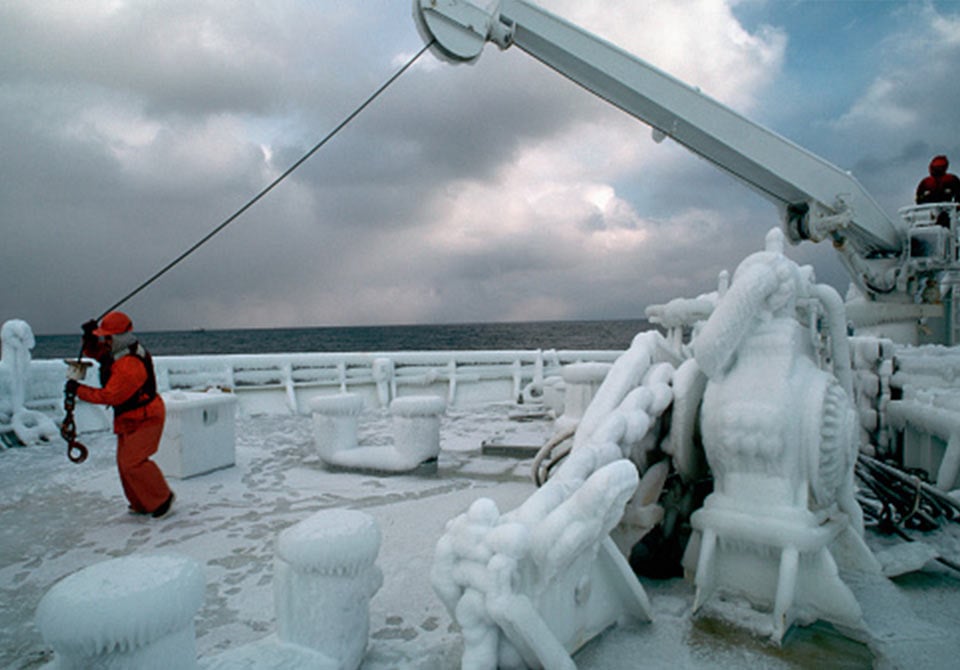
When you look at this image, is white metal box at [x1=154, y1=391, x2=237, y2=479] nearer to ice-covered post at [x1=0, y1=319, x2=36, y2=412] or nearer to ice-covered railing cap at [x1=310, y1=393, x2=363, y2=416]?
ice-covered railing cap at [x1=310, y1=393, x2=363, y2=416]

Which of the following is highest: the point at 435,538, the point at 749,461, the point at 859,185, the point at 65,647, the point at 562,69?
the point at 562,69

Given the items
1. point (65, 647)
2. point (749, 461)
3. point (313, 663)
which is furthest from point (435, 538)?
point (65, 647)

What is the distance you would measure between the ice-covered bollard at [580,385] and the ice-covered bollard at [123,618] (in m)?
4.13

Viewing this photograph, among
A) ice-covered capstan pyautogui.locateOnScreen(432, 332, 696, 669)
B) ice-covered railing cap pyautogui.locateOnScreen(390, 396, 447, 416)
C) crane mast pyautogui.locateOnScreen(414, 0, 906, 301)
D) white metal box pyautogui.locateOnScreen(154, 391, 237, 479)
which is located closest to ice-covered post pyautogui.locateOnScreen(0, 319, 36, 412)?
white metal box pyautogui.locateOnScreen(154, 391, 237, 479)

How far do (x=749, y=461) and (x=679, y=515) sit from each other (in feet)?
2.21

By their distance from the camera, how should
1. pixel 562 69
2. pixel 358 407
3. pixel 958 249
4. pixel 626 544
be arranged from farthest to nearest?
1. pixel 958 249
2. pixel 562 69
3. pixel 358 407
4. pixel 626 544

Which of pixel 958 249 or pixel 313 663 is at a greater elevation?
pixel 958 249

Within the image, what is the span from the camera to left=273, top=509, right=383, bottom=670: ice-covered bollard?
6.89 feet

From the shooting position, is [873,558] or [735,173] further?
[735,173]

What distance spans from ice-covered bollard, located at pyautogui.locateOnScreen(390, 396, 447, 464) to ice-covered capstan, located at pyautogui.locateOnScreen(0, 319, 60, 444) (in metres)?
4.53

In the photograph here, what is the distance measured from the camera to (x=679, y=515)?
323 cm

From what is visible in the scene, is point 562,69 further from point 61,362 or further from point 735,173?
point 61,362

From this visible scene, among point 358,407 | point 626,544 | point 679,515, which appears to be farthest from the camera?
point 358,407

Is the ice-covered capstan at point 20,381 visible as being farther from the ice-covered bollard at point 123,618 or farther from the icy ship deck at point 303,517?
the ice-covered bollard at point 123,618
